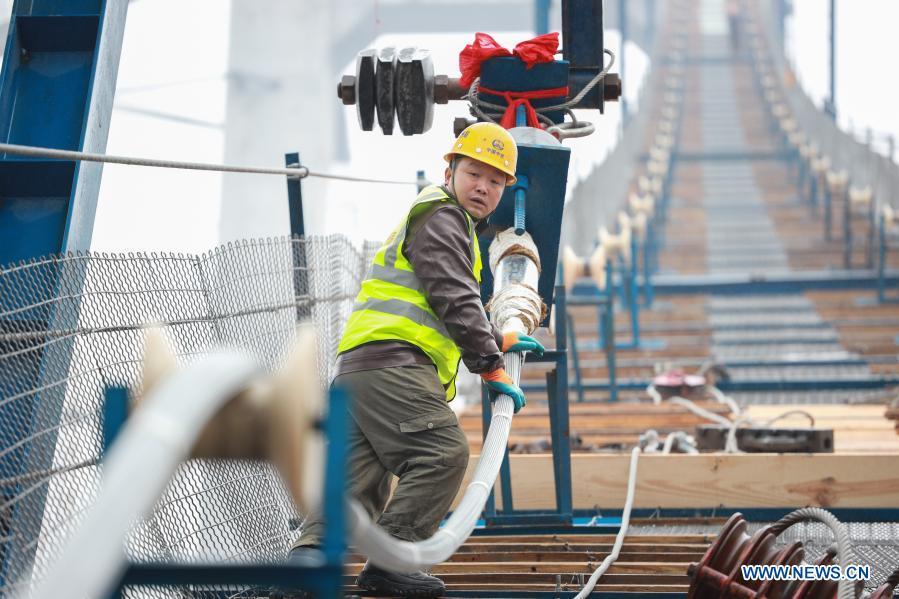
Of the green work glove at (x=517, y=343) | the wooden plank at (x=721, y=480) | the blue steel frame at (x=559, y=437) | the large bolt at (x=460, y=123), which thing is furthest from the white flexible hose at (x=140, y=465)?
the wooden plank at (x=721, y=480)

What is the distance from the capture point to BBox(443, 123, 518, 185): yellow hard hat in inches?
157

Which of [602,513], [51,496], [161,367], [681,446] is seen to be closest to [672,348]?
[681,446]

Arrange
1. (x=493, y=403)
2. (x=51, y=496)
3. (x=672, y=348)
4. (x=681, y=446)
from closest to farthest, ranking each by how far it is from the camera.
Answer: (x=51, y=496)
(x=493, y=403)
(x=681, y=446)
(x=672, y=348)

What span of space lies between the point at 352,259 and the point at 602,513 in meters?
2.29

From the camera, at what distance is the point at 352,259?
723 centimetres

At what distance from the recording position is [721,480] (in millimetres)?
5906

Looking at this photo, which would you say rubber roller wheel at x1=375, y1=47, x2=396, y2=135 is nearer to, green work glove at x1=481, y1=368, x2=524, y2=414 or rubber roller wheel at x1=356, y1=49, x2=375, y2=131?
rubber roller wheel at x1=356, y1=49, x2=375, y2=131

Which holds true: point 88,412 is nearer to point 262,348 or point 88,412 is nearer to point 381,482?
point 381,482

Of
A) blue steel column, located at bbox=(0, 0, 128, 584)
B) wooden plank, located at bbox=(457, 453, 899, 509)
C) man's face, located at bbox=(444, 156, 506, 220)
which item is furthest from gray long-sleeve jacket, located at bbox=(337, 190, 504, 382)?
wooden plank, located at bbox=(457, 453, 899, 509)

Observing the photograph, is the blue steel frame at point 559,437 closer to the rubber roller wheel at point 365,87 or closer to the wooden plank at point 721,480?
the wooden plank at point 721,480

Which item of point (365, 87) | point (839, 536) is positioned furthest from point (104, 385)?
point (365, 87)

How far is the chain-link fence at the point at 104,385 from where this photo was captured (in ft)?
10.3

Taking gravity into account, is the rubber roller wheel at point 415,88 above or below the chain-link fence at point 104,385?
above

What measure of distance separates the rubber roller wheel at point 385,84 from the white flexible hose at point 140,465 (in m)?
3.80
